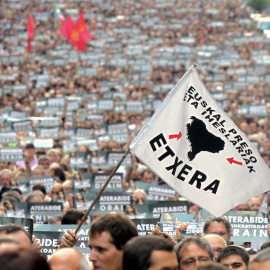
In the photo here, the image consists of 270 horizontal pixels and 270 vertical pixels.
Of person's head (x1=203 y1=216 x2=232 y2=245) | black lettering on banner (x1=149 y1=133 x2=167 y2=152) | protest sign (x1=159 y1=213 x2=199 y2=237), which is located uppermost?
black lettering on banner (x1=149 y1=133 x2=167 y2=152)

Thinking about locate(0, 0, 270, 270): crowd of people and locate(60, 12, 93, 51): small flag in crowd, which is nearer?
locate(0, 0, 270, 270): crowd of people

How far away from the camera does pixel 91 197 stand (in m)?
15.2

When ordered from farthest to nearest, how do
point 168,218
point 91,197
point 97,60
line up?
point 97,60, point 91,197, point 168,218

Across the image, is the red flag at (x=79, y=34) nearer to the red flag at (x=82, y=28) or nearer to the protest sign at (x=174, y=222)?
the red flag at (x=82, y=28)

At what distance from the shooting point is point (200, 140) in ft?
30.2

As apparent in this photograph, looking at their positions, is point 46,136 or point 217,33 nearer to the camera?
point 46,136

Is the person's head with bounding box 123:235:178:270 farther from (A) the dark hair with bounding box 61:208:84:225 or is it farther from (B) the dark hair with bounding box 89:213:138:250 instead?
(A) the dark hair with bounding box 61:208:84:225

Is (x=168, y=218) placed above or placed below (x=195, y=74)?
below

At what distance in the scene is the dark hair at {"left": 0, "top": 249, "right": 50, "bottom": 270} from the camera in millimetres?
4832

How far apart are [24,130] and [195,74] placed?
16.6 meters

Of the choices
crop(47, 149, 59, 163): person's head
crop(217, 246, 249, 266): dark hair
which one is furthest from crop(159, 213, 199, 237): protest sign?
crop(47, 149, 59, 163): person's head

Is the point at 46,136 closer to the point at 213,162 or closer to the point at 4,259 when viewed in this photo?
the point at 213,162

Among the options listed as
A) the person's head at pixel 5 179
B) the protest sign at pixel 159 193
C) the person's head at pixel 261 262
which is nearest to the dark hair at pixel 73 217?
the person's head at pixel 261 262

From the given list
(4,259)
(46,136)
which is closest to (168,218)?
(4,259)
